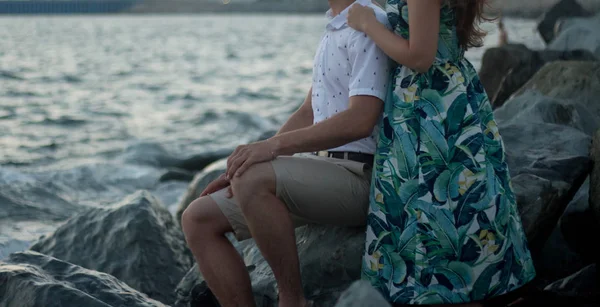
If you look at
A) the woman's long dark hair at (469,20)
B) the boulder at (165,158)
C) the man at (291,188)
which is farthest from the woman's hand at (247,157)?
the boulder at (165,158)

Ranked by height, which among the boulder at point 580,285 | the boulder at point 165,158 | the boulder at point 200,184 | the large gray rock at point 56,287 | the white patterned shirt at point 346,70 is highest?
the white patterned shirt at point 346,70

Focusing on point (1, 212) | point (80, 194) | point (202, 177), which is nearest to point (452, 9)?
point (202, 177)

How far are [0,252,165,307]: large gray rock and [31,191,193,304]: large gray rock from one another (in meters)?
1.17

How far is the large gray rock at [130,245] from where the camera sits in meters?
4.47

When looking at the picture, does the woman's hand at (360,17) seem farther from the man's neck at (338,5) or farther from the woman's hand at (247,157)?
the woman's hand at (247,157)

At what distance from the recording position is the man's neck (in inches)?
121

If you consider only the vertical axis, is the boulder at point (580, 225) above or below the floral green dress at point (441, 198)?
below

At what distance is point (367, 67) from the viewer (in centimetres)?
290

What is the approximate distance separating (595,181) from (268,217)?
1.64 meters

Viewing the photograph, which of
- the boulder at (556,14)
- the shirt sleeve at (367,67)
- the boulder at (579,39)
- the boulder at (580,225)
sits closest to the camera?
the shirt sleeve at (367,67)

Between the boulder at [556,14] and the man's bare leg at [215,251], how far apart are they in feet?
53.0

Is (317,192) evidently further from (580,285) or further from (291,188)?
(580,285)

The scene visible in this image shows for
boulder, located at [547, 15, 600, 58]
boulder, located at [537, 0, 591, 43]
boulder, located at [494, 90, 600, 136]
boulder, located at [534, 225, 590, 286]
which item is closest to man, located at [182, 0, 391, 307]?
boulder, located at [534, 225, 590, 286]

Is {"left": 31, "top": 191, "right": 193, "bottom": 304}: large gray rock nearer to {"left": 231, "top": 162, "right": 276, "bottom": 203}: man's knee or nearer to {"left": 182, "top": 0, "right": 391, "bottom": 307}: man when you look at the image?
{"left": 182, "top": 0, "right": 391, "bottom": 307}: man
